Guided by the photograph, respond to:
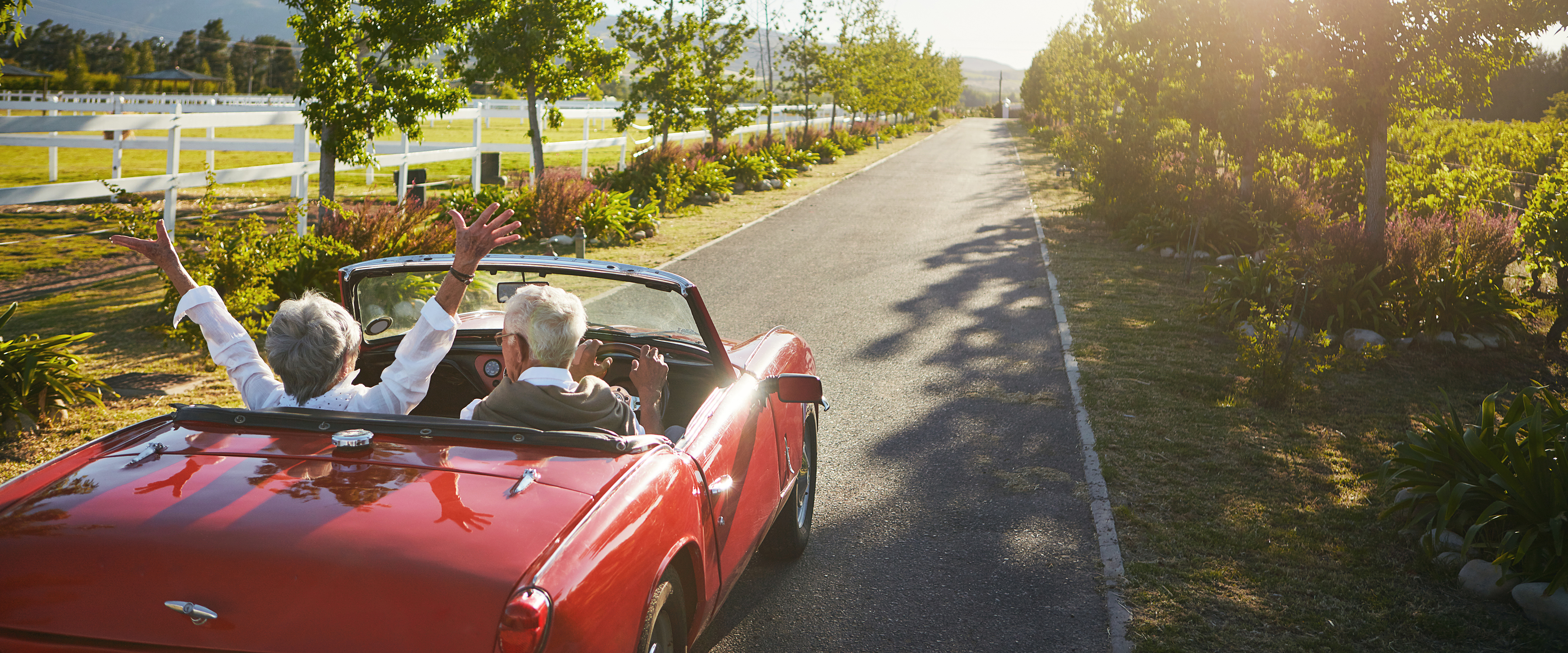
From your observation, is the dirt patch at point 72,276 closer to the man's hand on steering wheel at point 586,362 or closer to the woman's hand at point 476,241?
the man's hand on steering wheel at point 586,362

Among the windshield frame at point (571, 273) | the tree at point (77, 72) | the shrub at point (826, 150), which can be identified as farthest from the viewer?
the tree at point (77, 72)

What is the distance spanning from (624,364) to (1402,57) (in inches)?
360

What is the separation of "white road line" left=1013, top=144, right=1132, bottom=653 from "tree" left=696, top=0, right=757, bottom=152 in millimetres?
13736

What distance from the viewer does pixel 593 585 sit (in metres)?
2.18

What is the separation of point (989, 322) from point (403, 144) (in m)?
8.56

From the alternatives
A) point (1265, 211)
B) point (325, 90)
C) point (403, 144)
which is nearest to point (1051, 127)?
point (1265, 211)

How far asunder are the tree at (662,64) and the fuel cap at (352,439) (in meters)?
17.8

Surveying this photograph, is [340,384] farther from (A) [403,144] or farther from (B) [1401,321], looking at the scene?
(A) [403,144]

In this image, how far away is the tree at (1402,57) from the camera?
→ 911 cm

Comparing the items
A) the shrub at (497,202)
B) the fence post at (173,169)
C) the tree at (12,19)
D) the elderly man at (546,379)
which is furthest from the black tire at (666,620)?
the shrub at (497,202)

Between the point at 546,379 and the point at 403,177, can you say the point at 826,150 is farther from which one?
the point at 546,379

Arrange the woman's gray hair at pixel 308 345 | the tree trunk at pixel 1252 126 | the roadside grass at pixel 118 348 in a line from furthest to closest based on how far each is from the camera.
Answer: the tree trunk at pixel 1252 126 → the roadside grass at pixel 118 348 → the woman's gray hair at pixel 308 345

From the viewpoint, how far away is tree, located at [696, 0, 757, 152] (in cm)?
2114

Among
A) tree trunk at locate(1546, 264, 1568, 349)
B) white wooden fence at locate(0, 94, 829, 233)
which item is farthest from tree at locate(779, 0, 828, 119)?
tree trunk at locate(1546, 264, 1568, 349)
